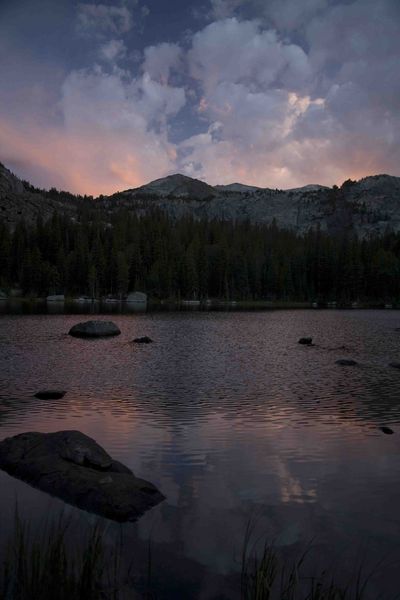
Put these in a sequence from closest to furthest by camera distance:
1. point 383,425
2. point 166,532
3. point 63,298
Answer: point 166,532 < point 383,425 < point 63,298

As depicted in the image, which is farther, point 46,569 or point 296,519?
point 296,519

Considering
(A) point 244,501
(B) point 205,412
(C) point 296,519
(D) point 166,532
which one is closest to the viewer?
(D) point 166,532

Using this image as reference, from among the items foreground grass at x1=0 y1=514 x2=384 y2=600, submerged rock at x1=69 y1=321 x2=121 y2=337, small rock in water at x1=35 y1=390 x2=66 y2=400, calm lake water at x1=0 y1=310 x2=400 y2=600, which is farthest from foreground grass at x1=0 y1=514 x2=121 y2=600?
submerged rock at x1=69 y1=321 x2=121 y2=337

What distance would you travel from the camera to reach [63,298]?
15650 cm

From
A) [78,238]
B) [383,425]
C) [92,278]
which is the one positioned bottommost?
[383,425]

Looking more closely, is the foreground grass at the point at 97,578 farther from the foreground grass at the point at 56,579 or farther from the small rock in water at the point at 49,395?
the small rock in water at the point at 49,395

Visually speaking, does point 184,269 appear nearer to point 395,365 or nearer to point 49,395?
point 395,365

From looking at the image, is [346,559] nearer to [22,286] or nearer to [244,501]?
[244,501]

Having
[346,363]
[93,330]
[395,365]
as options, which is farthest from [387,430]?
[93,330]

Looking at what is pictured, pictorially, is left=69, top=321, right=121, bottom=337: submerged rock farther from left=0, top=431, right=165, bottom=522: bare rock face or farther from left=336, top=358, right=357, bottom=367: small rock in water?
left=0, top=431, right=165, bottom=522: bare rock face

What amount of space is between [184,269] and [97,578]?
533 ft

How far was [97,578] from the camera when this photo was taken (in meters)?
7.12

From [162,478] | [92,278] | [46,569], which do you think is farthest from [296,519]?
[92,278]

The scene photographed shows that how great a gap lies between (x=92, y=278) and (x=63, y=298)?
12029 mm
